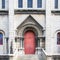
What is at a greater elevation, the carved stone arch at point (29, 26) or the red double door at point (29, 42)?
the carved stone arch at point (29, 26)

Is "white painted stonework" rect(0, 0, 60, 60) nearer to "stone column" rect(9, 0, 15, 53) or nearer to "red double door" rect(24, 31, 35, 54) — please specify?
"stone column" rect(9, 0, 15, 53)

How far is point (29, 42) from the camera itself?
3569 cm

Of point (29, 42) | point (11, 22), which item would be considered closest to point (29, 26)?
point (29, 42)

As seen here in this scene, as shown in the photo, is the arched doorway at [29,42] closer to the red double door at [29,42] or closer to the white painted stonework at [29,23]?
the red double door at [29,42]

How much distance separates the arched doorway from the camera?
35.6m

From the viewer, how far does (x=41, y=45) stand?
115 ft

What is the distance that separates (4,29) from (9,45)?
5.99 feet

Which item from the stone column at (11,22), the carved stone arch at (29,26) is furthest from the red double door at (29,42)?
the stone column at (11,22)

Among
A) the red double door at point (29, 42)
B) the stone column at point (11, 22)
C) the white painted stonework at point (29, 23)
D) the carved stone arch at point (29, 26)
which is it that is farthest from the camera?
the red double door at point (29, 42)

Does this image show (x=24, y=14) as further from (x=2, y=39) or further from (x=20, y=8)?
(x=2, y=39)

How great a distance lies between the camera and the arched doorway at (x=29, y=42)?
35562 millimetres

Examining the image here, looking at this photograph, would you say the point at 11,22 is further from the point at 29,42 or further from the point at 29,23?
the point at 29,42

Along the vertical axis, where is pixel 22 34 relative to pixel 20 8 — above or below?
below

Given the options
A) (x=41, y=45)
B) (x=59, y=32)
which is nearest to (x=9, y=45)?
(x=41, y=45)
